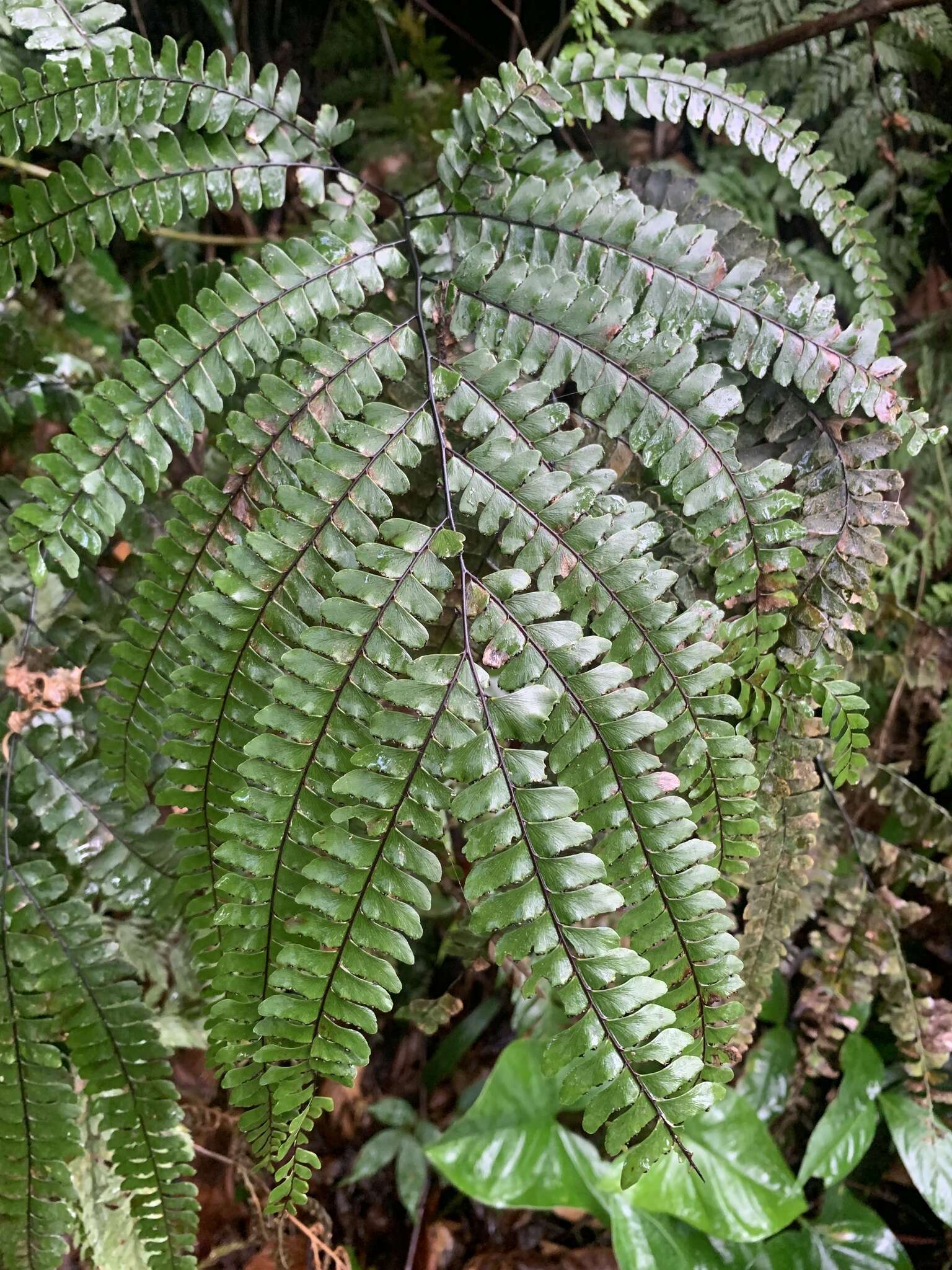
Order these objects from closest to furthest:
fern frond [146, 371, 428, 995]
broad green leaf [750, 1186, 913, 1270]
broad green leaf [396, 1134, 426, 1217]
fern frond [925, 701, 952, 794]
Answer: fern frond [146, 371, 428, 995], broad green leaf [750, 1186, 913, 1270], fern frond [925, 701, 952, 794], broad green leaf [396, 1134, 426, 1217]

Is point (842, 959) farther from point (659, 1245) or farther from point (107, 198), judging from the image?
point (107, 198)

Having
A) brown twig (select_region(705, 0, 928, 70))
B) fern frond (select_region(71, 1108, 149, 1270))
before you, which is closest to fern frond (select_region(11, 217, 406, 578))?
fern frond (select_region(71, 1108, 149, 1270))

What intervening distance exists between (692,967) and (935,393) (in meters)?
1.71

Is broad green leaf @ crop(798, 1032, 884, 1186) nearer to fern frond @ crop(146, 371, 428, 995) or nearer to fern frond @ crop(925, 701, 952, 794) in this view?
fern frond @ crop(925, 701, 952, 794)

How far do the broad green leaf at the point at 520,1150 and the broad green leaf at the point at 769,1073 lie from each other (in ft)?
1.35

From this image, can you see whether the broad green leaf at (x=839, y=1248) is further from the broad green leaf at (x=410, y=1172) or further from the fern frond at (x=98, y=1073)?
the fern frond at (x=98, y=1073)

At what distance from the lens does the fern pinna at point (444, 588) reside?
34.9 inches

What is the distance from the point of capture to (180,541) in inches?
44.7

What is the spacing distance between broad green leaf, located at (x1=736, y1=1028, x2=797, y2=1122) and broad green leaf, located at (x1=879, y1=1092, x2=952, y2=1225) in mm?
225

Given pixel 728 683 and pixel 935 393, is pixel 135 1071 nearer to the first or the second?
pixel 728 683

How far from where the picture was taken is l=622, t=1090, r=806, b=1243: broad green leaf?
5.72ft

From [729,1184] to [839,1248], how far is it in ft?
1.20

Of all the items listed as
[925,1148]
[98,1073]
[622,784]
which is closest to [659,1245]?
[925,1148]

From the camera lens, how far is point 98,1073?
1.28 meters
